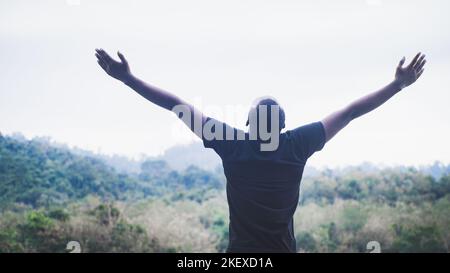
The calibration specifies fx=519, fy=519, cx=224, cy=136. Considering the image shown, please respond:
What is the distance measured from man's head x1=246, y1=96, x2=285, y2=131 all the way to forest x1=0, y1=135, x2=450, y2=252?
41.5ft

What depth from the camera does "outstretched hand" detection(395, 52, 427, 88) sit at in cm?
173

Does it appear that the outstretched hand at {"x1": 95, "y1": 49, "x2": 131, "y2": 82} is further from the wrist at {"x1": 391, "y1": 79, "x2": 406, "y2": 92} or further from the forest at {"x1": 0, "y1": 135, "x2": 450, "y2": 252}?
the forest at {"x1": 0, "y1": 135, "x2": 450, "y2": 252}

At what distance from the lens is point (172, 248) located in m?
15.1

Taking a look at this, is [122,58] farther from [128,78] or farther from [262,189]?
[262,189]

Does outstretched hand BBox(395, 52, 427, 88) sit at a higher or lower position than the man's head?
higher

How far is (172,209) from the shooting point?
63.8 ft

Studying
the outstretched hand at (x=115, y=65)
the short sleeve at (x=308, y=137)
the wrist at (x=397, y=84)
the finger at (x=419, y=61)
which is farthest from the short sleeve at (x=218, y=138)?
the finger at (x=419, y=61)

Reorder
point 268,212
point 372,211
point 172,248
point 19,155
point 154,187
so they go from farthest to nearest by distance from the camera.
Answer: point 154,187
point 19,155
point 372,211
point 172,248
point 268,212

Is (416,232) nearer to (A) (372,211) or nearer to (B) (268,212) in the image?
(A) (372,211)

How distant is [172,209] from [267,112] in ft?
59.6


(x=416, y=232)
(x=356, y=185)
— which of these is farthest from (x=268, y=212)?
(x=356, y=185)

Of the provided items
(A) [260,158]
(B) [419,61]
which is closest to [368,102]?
(B) [419,61]

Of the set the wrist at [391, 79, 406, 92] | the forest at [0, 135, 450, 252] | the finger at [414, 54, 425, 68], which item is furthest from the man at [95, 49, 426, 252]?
the forest at [0, 135, 450, 252]
